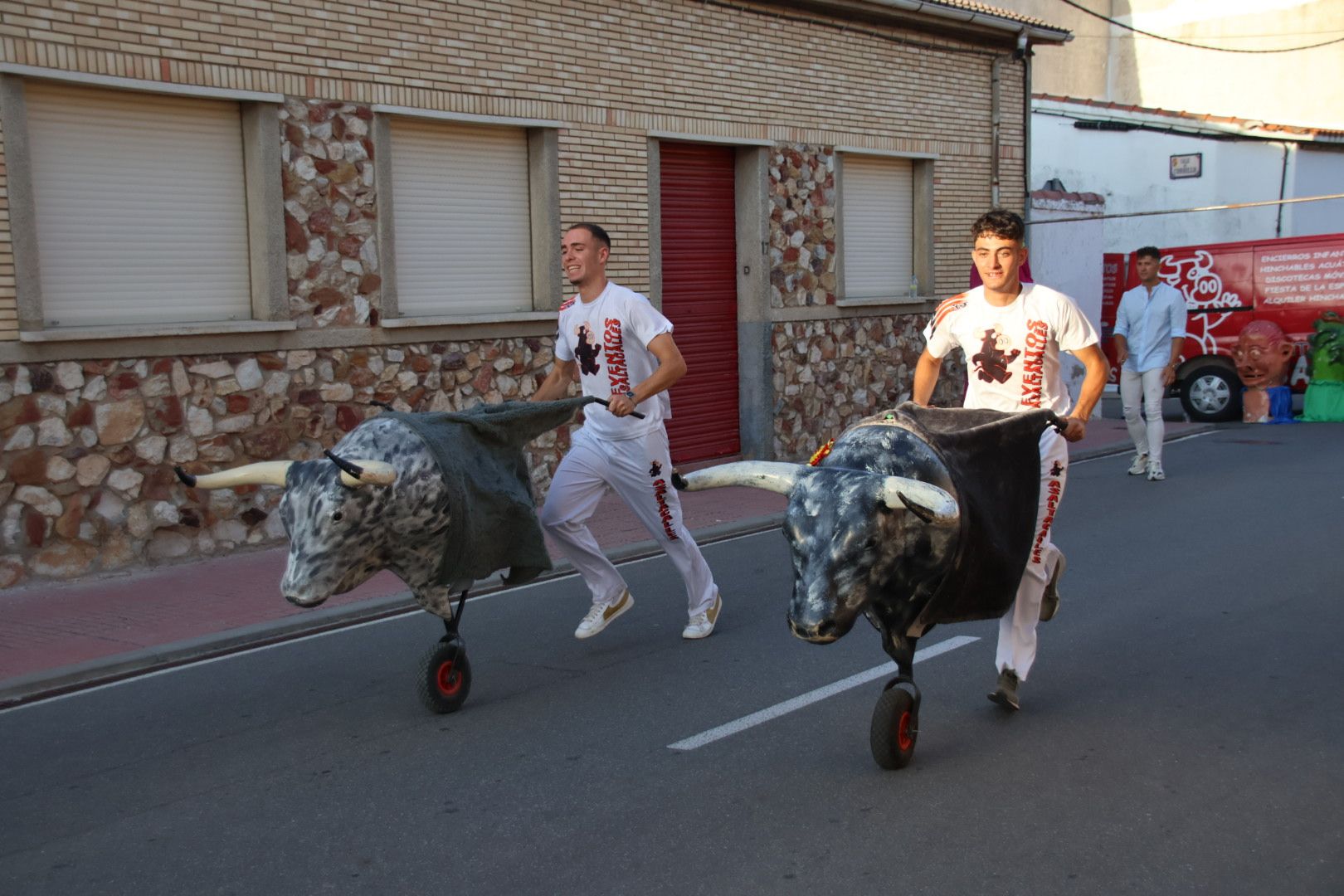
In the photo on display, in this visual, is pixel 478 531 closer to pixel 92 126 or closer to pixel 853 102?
pixel 92 126

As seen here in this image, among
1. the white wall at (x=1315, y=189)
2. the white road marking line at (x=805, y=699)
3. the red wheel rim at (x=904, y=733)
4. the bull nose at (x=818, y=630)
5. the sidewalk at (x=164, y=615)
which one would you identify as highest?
the white wall at (x=1315, y=189)

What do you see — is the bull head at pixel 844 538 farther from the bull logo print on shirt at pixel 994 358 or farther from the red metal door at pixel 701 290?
the red metal door at pixel 701 290

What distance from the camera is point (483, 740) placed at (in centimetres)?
579

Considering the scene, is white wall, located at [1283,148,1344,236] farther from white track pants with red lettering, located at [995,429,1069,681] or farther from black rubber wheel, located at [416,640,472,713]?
black rubber wheel, located at [416,640,472,713]

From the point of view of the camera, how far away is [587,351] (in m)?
7.11

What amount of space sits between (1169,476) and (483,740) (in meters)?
9.58

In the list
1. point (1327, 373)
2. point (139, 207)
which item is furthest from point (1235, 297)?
point (139, 207)

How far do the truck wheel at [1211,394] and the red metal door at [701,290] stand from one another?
7111mm

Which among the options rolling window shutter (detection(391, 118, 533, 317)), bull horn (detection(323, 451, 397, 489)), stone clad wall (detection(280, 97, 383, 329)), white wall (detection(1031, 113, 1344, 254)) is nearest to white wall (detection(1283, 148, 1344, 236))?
white wall (detection(1031, 113, 1344, 254))

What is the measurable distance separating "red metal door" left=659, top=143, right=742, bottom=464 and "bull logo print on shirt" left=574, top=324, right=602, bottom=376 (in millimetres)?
7523

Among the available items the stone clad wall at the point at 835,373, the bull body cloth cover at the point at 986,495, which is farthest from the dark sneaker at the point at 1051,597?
the stone clad wall at the point at 835,373

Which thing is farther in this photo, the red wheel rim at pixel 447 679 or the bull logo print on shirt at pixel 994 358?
the red wheel rim at pixel 447 679

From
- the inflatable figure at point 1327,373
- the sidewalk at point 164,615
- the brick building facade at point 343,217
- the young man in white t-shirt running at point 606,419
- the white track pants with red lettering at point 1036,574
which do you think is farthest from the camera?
the inflatable figure at point 1327,373

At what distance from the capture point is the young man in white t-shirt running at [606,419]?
274 inches
